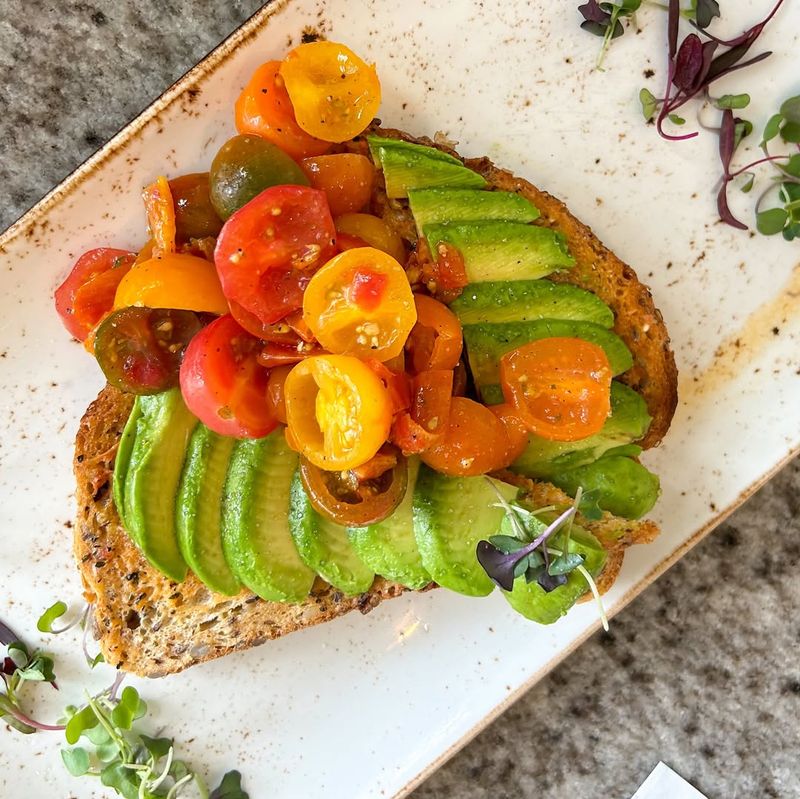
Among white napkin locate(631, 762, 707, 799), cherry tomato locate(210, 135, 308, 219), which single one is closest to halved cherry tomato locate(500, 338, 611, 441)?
cherry tomato locate(210, 135, 308, 219)

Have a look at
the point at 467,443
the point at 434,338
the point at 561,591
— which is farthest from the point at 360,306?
the point at 561,591

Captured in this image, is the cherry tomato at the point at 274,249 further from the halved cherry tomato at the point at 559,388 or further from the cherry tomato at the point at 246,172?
the halved cherry tomato at the point at 559,388

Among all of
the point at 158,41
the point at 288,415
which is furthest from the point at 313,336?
the point at 158,41

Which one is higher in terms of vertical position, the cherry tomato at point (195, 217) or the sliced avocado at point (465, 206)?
the cherry tomato at point (195, 217)

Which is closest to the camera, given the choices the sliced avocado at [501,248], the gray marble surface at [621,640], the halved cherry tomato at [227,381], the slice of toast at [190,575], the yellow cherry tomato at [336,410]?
the yellow cherry tomato at [336,410]

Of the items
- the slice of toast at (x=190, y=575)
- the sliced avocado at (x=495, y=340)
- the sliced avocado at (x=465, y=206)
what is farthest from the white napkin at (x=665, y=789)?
the sliced avocado at (x=465, y=206)

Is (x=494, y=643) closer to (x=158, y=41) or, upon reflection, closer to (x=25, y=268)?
(x=25, y=268)
